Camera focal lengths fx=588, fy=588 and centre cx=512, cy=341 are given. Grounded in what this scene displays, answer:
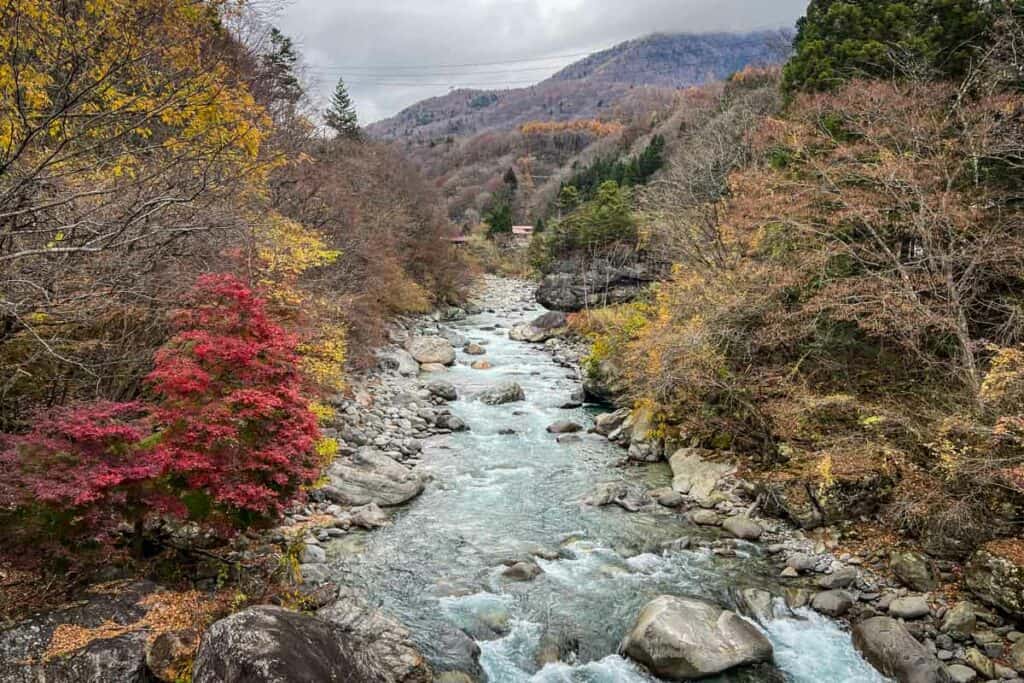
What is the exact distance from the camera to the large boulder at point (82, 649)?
5.25 metres

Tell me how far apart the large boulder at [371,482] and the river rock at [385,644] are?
141 inches

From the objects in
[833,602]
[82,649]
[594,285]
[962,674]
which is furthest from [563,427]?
[594,285]

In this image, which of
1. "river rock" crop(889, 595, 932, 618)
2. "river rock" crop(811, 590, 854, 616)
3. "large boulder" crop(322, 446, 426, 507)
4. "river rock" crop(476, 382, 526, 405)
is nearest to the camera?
"river rock" crop(889, 595, 932, 618)

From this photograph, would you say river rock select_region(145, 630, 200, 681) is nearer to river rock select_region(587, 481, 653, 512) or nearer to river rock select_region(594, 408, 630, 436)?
river rock select_region(587, 481, 653, 512)

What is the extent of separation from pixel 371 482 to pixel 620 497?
4979 millimetres

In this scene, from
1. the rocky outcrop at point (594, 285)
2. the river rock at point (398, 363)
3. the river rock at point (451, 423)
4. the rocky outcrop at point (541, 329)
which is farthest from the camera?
the rocky outcrop at point (594, 285)

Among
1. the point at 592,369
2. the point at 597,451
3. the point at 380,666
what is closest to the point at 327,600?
the point at 380,666

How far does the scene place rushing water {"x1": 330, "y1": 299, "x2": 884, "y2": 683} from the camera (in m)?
7.34

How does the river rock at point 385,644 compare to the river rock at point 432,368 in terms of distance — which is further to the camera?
the river rock at point 432,368

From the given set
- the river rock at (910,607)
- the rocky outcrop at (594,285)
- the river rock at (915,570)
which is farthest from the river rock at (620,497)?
the rocky outcrop at (594,285)

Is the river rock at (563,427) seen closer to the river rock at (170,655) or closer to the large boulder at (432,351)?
the large boulder at (432,351)

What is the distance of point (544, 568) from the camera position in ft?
30.6

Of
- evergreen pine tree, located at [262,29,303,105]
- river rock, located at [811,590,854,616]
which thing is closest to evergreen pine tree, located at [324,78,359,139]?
evergreen pine tree, located at [262,29,303,105]

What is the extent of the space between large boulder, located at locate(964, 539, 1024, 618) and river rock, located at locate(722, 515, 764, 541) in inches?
116
